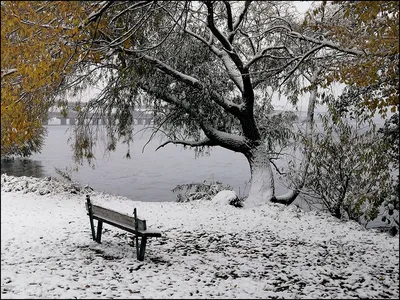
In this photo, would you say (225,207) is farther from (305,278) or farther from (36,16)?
(36,16)

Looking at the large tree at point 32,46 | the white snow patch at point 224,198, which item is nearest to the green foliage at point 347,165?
the white snow patch at point 224,198

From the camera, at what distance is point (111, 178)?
22.5 m

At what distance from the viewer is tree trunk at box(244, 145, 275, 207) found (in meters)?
12.5

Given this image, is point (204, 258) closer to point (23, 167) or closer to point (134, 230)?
point (134, 230)

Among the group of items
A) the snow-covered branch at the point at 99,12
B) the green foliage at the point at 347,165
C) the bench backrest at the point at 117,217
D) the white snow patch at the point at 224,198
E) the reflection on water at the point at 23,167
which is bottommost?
the reflection on water at the point at 23,167

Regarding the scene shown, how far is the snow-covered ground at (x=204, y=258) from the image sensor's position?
17.6 ft

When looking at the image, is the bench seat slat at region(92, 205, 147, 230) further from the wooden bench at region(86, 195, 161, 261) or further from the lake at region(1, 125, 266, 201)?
the lake at region(1, 125, 266, 201)

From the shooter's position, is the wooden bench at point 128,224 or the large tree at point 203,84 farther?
the large tree at point 203,84

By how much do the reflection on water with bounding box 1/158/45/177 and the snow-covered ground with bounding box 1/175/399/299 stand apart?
1285 centimetres

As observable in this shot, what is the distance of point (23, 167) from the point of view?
25.8 m

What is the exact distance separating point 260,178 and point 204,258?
6281mm

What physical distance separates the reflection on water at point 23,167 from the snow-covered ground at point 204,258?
12.9m

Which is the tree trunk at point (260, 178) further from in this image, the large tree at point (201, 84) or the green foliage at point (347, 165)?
the green foliage at point (347, 165)

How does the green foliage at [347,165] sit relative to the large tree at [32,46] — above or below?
below
